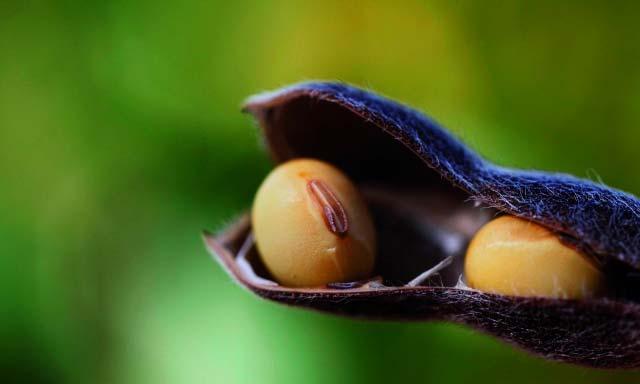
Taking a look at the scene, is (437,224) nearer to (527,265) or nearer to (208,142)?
(527,265)

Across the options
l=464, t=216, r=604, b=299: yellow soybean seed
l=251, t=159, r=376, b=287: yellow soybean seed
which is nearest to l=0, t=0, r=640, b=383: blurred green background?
l=251, t=159, r=376, b=287: yellow soybean seed

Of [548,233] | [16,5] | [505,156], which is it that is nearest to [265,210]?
[548,233]

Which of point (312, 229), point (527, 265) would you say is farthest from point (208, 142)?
point (527, 265)

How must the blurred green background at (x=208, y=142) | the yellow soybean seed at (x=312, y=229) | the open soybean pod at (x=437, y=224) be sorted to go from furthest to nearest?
the blurred green background at (x=208, y=142) → the yellow soybean seed at (x=312, y=229) → the open soybean pod at (x=437, y=224)

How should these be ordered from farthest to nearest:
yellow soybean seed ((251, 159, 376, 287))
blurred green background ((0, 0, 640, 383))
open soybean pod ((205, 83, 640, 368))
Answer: blurred green background ((0, 0, 640, 383))
yellow soybean seed ((251, 159, 376, 287))
open soybean pod ((205, 83, 640, 368))

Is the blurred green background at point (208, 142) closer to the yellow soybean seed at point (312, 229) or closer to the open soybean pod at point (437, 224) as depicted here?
the open soybean pod at point (437, 224)

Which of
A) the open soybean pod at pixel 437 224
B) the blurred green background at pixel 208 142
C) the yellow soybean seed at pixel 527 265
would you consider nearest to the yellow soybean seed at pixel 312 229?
the open soybean pod at pixel 437 224

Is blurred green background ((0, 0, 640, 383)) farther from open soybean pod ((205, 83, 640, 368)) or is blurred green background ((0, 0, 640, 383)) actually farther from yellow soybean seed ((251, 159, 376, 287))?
yellow soybean seed ((251, 159, 376, 287))

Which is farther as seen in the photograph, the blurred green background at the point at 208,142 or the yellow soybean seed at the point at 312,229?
the blurred green background at the point at 208,142
